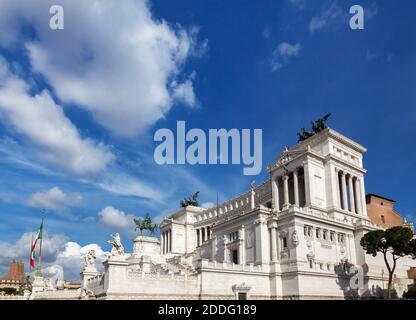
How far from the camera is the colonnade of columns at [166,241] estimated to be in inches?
Answer: 3752

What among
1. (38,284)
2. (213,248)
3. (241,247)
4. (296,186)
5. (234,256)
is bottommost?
(38,284)

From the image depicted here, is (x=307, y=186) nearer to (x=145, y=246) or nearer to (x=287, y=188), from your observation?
(x=287, y=188)

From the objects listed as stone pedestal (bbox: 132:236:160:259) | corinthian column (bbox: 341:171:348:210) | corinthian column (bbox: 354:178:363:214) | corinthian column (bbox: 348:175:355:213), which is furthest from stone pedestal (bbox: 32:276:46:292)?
corinthian column (bbox: 354:178:363:214)

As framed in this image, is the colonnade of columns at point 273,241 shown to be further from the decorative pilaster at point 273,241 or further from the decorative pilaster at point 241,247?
the decorative pilaster at point 241,247

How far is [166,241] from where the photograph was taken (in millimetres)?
97562

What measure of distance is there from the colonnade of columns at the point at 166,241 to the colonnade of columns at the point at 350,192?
1695 inches

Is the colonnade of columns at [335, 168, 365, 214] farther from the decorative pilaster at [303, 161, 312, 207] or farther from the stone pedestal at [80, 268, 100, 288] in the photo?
the stone pedestal at [80, 268, 100, 288]

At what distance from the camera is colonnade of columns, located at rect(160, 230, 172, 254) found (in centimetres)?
9531

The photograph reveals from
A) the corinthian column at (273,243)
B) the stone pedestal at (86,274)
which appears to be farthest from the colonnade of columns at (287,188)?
the stone pedestal at (86,274)

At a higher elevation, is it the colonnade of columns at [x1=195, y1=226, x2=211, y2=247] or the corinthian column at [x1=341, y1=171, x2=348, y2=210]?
the corinthian column at [x1=341, y1=171, x2=348, y2=210]

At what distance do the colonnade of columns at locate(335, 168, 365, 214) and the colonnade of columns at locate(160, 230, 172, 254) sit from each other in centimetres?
4304

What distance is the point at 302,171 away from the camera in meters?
67.7

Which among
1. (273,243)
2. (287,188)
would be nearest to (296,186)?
(287,188)

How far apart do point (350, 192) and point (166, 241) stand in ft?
154
